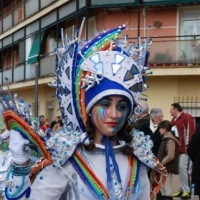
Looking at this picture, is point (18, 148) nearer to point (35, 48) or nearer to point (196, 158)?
point (196, 158)

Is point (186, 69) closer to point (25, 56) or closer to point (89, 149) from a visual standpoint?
point (25, 56)

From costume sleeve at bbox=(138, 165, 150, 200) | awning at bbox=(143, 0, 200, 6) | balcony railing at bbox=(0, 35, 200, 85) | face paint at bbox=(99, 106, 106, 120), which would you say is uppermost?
awning at bbox=(143, 0, 200, 6)

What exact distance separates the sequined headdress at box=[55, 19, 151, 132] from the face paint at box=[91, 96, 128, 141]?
4 cm

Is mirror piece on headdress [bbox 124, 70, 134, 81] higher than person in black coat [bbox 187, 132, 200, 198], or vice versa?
mirror piece on headdress [bbox 124, 70, 134, 81]

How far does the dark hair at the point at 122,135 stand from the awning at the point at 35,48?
64.2ft

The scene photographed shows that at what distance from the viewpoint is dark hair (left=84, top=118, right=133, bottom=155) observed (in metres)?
2.87

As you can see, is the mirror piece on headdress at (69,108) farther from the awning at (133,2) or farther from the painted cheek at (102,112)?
the awning at (133,2)

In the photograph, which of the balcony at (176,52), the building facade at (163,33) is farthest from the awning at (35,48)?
the balcony at (176,52)

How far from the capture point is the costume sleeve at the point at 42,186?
9.23 feet

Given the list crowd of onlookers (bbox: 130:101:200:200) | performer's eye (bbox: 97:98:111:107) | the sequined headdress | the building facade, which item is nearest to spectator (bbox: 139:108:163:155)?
crowd of onlookers (bbox: 130:101:200:200)

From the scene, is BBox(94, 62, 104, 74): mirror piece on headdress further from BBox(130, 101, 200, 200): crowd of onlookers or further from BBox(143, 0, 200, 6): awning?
BBox(143, 0, 200, 6): awning

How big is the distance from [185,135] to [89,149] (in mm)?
6096

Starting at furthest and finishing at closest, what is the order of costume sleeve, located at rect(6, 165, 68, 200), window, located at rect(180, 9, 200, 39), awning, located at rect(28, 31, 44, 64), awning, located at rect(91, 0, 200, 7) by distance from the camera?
awning, located at rect(28, 31, 44, 64)
window, located at rect(180, 9, 200, 39)
awning, located at rect(91, 0, 200, 7)
costume sleeve, located at rect(6, 165, 68, 200)

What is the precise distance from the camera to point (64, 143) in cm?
287
